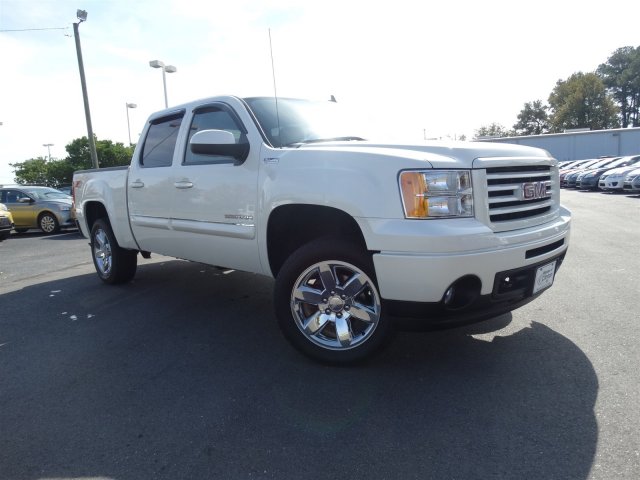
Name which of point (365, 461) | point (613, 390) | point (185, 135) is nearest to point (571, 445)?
point (613, 390)

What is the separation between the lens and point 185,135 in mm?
4633

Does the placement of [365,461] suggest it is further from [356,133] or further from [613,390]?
[356,133]

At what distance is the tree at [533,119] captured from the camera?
8531 cm

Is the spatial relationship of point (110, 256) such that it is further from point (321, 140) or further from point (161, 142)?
point (321, 140)

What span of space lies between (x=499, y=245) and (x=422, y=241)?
50 centimetres

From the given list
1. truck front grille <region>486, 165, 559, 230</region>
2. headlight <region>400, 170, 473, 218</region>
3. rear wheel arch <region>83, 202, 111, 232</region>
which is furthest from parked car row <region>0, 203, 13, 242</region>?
truck front grille <region>486, 165, 559, 230</region>

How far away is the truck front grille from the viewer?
3004mm

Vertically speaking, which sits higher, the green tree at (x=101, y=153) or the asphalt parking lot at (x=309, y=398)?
the green tree at (x=101, y=153)

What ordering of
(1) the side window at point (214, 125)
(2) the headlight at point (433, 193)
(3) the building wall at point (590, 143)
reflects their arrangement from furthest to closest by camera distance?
(3) the building wall at point (590, 143) < (1) the side window at point (214, 125) < (2) the headlight at point (433, 193)

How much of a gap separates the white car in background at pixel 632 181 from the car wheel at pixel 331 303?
18.2 metres

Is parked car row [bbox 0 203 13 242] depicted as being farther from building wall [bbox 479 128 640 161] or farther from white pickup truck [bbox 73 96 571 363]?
building wall [bbox 479 128 640 161]

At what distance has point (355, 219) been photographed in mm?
3027

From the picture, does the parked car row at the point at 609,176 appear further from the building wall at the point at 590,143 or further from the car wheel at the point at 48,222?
the car wheel at the point at 48,222

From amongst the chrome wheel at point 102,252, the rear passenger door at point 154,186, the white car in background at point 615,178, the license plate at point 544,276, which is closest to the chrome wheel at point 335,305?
the license plate at point 544,276
